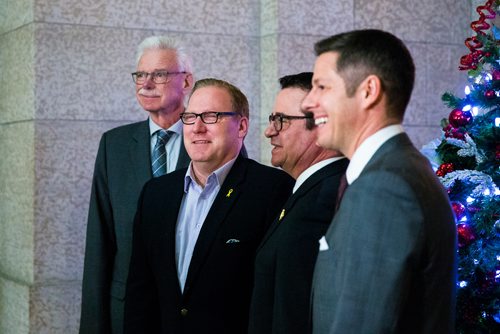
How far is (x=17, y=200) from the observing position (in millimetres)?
4719

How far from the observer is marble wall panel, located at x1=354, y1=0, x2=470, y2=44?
5.16m

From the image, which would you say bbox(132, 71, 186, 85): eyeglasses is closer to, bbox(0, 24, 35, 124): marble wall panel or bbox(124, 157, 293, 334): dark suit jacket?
bbox(124, 157, 293, 334): dark suit jacket

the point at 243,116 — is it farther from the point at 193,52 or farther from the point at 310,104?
the point at 193,52

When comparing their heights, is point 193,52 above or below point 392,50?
above

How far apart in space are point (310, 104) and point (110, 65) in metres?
2.79

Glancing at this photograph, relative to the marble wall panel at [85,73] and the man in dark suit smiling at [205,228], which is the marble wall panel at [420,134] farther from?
the man in dark suit smiling at [205,228]

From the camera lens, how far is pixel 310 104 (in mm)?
2080

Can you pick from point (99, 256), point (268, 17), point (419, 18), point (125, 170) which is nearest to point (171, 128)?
point (125, 170)

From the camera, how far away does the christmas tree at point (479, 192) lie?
348 centimetres

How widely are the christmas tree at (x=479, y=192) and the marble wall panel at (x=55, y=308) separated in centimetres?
212

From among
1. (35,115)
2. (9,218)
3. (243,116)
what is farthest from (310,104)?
(9,218)

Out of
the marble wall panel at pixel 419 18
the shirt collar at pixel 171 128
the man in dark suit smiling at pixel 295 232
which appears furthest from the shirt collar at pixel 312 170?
the marble wall panel at pixel 419 18

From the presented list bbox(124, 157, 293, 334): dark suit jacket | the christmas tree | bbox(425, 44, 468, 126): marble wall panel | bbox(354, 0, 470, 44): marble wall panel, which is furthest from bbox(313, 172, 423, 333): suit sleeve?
bbox(425, 44, 468, 126): marble wall panel

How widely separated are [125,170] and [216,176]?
2.56 ft
